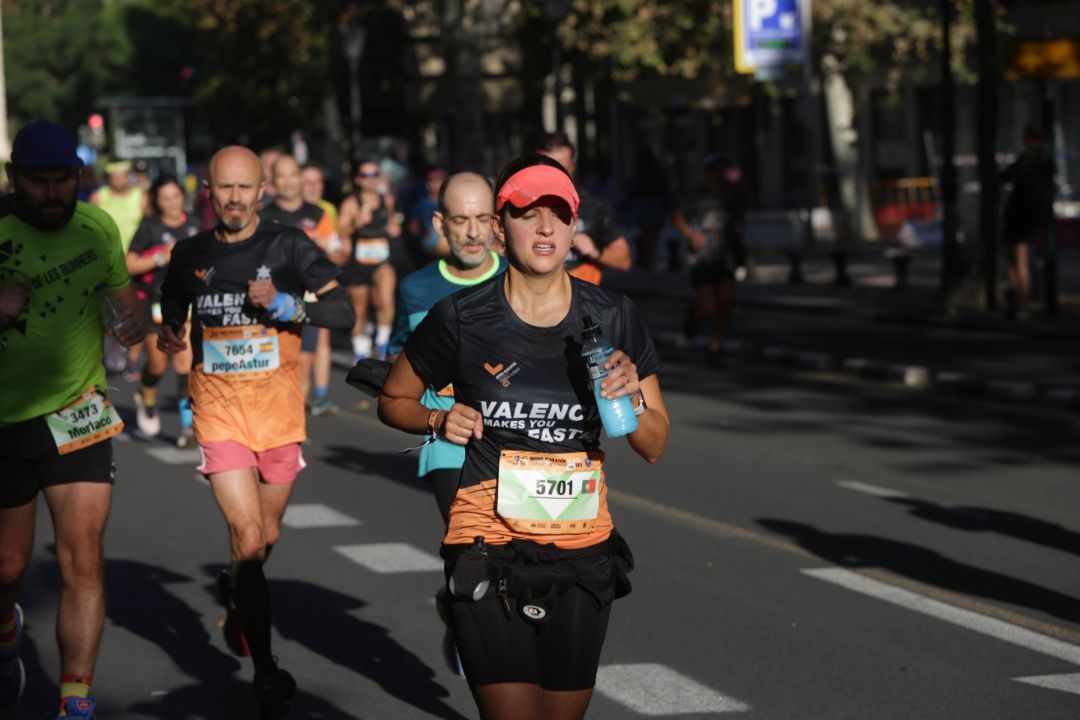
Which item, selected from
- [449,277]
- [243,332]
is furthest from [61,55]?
[449,277]

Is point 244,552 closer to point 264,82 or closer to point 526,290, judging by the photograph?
point 526,290

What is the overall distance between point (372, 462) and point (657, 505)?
2609 millimetres

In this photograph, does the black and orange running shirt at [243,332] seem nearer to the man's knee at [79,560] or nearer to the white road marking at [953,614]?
the man's knee at [79,560]

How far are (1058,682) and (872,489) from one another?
13.9 feet

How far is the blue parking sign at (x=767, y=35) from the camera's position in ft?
84.1

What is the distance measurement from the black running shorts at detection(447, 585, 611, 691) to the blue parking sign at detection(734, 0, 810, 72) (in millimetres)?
21657

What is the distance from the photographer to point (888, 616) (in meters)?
7.86

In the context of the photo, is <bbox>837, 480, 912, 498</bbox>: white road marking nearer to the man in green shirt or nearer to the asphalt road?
the asphalt road

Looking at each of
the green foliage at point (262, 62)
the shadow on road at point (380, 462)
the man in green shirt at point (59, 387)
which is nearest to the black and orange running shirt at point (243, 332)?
the man in green shirt at point (59, 387)

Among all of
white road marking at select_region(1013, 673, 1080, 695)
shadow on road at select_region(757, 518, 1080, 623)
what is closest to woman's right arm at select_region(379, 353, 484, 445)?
white road marking at select_region(1013, 673, 1080, 695)

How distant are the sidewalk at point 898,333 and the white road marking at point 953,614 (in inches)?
239

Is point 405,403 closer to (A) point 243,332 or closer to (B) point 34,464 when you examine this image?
(B) point 34,464

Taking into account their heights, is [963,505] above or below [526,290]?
below

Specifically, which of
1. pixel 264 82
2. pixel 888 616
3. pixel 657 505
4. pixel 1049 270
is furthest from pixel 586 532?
pixel 264 82
